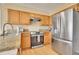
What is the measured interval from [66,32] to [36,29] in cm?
43

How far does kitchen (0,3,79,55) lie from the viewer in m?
1.52

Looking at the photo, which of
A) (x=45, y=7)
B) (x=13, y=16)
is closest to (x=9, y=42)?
(x=13, y=16)

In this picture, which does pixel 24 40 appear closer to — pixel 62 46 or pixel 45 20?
pixel 45 20

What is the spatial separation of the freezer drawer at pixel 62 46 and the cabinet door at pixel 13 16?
2.08 ft

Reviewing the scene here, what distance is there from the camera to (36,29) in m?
1.60

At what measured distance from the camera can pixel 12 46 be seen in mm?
1594

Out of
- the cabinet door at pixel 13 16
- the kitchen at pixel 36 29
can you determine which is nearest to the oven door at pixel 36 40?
the kitchen at pixel 36 29

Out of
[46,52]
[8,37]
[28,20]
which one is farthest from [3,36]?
[46,52]

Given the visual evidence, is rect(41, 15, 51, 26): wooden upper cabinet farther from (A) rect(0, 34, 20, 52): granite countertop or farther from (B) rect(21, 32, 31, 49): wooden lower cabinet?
(A) rect(0, 34, 20, 52): granite countertop

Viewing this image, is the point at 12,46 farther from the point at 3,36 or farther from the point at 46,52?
the point at 46,52

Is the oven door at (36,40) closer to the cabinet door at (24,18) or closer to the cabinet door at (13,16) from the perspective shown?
the cabinet door at (24,18)

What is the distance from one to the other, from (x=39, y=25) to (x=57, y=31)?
280 mm

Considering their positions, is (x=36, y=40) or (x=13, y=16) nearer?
(x=13, y=16)

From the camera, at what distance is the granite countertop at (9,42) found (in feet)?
5.04
